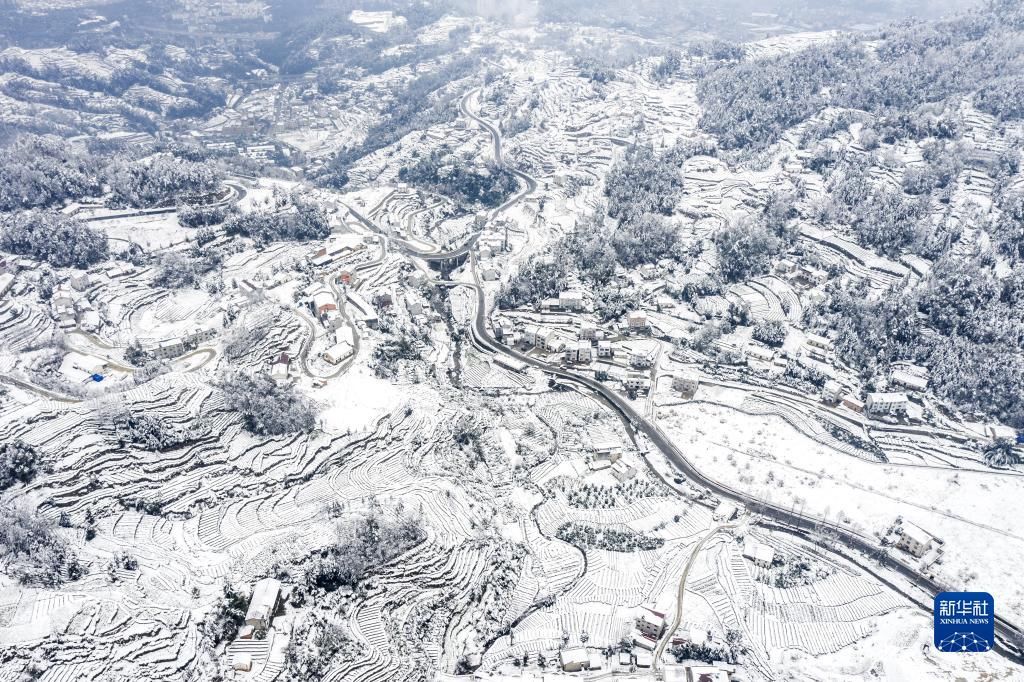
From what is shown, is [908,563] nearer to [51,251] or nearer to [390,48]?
[51,251]

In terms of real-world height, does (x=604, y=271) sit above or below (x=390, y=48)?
below

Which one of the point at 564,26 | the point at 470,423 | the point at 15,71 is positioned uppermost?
the point at 564,26

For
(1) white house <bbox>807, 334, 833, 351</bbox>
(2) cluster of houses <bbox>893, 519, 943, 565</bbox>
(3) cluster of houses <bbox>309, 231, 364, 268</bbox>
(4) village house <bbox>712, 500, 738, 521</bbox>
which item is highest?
(3) cluster of houses <bbox>309, 231, 364, 268</bbox>

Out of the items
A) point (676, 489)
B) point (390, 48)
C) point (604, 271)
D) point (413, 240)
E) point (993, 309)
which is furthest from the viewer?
point (390, 48)

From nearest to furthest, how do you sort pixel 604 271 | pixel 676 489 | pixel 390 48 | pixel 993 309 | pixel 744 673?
pixel 744 673, pixel 676 489, pixel 993 309, pixel 604 271, pixel 390 48

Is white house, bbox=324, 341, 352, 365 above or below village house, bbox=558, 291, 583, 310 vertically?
above

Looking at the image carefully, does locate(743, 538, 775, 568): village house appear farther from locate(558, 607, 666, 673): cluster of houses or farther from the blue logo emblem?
the blue logo emblem

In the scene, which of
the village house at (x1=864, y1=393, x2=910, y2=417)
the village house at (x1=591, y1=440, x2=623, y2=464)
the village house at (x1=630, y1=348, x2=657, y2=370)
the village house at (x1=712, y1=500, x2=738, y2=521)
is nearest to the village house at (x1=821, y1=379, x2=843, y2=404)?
the village house at (x1=864, y1=393, x2=910, y2=417)

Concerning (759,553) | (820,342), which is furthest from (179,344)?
(820,342)

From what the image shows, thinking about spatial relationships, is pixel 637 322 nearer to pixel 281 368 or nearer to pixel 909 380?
pixel 909 380

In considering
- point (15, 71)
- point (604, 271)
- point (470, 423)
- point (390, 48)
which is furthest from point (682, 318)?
point (15, 71)
